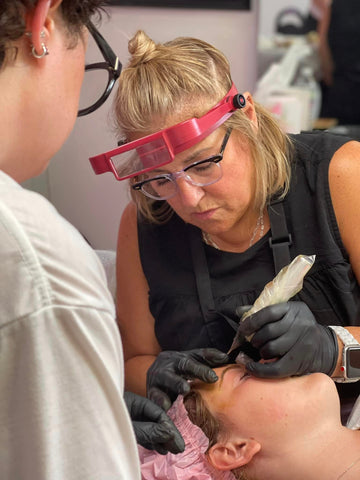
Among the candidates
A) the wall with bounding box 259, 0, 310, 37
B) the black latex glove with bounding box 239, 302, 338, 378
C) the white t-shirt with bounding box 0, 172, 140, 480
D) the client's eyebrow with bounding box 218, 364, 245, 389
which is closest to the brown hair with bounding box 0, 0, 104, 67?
the white t-shirt with bounding box 0, 172, 140, 480

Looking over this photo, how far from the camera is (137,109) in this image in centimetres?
169

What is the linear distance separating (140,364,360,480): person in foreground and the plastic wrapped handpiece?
0.17 metres

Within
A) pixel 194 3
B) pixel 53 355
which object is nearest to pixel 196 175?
pixel 53 355

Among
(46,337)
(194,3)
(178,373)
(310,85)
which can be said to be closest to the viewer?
(46,337)

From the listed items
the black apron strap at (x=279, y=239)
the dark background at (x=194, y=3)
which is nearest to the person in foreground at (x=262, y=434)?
the black apron strap at (x=279, y=239)

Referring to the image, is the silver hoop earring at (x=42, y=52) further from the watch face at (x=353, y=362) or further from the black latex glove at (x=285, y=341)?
the watch face at (x=353, y=362)

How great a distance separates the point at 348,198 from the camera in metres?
1.78

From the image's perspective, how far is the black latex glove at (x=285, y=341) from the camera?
5.25 ft

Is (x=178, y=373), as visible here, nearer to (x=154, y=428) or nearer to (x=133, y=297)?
(x=154, y=428)

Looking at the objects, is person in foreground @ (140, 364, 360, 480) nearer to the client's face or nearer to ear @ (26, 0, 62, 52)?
the client's face

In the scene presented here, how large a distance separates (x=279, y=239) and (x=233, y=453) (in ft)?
2.13

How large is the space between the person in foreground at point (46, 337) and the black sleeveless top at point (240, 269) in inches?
36.8

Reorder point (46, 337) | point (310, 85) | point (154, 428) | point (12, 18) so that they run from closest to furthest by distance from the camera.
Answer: point (46, 337) < point (12, 18) < point (154, 428) < point (310, 85)

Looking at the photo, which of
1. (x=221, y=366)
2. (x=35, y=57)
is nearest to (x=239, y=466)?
(x=221, y=366)
